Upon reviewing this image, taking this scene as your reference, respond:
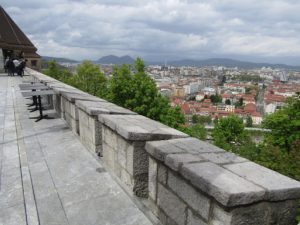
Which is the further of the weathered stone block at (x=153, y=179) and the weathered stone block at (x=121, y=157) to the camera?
the weathered stone block at (x=121, y=157)

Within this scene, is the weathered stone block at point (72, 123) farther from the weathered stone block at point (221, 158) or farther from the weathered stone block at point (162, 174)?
the weathered stone block at point (221, 158)

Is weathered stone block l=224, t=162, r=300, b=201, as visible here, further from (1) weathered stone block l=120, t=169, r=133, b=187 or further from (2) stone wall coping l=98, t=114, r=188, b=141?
(1) weathered stone block l=120, t=169, r=133, b=187

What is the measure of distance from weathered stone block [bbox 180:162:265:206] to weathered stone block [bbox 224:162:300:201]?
0.23 feet

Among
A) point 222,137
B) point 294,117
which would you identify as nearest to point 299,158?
point 294,117

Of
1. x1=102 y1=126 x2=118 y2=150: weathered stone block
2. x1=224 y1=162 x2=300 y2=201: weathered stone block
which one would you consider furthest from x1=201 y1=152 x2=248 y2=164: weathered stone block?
x1=102 y1=126 x2=118 y2=150: weathered stone block

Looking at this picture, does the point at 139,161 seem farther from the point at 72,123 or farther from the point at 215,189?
the point at 72,123

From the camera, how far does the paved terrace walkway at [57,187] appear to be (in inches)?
101

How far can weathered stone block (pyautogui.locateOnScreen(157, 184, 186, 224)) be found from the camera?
2.14 metres

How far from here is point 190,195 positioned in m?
2.00

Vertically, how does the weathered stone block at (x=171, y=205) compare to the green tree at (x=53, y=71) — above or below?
above

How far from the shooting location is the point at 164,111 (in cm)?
2220

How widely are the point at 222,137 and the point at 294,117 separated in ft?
49.4

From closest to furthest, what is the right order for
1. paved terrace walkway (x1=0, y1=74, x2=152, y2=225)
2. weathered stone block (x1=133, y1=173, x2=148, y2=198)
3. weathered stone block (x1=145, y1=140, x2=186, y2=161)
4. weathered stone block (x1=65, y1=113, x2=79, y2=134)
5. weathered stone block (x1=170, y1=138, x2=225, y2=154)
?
weathered stone block (x1=145, y1=140, x2=186, y2=161), weathered stone block (x1=170, y1=138, x2=225, y2=154), paved terrace walkway (x1=0, y1=74, x2=152, y2=225), weathered stone block (x1=133, y1=173, x2=148, y2=198), weathered stone block (x1=65, y1=113, x2=79, y2=134)

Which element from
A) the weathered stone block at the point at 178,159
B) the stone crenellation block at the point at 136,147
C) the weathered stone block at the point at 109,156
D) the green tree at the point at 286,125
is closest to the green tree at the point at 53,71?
the green tree at the point at 286,125
